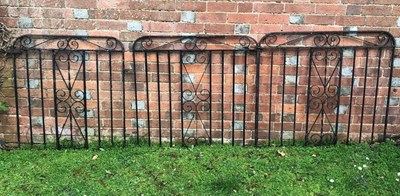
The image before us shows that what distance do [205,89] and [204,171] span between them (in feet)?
2.47

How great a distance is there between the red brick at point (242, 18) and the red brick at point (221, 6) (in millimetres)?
54

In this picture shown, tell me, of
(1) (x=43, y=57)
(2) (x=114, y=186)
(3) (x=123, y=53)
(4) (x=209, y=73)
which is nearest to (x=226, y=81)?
(4) (x=209, y=73)

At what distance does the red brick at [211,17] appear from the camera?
4.05 m

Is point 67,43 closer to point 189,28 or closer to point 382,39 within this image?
point 189,28

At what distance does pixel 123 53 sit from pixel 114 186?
1.14 m

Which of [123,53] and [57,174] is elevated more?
[123,53]

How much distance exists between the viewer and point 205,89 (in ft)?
13.9

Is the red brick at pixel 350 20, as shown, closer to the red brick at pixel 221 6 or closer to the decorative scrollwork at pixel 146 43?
the red brick at pixel 221 6

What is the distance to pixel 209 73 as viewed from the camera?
4.18m

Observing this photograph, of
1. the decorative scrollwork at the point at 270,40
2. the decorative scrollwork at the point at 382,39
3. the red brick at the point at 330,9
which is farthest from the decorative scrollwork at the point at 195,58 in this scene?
the decorative scrollwork at the point at 382,39

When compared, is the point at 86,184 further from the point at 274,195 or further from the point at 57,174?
the point at 274,195

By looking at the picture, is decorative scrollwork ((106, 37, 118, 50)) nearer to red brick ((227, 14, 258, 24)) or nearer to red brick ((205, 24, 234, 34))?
red brick ((205, 24, 234, 34))

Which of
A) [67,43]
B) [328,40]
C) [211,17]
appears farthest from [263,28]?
[67,43]

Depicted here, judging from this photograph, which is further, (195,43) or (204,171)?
(195,43)
